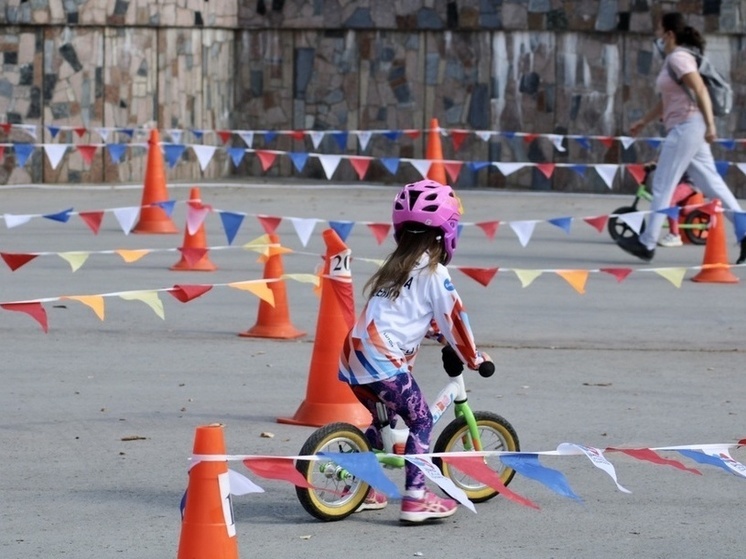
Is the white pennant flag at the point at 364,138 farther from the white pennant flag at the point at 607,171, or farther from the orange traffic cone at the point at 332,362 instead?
the orange traffic cone at the point at 332,362

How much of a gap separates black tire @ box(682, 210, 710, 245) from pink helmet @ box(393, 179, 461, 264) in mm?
8777

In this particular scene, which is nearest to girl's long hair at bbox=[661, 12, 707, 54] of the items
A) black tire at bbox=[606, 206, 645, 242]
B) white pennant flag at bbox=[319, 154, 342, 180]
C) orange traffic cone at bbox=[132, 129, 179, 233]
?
black tire at bbox=[606, 206, 645, 242]

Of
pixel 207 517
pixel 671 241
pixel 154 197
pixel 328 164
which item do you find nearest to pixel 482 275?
pixel 207 517

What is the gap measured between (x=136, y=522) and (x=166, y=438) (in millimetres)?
1450

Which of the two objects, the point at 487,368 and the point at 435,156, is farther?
the point at 435,156

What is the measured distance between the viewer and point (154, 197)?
1612cm

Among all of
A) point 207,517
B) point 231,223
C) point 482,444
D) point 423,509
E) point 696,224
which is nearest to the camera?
point 207,517

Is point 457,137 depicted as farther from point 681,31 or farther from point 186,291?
point 186,291

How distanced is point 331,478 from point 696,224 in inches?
363

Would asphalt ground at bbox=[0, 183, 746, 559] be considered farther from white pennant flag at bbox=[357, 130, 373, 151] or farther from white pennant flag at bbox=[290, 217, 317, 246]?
white pennant flag at bbox=[357, 130, 373, 151]

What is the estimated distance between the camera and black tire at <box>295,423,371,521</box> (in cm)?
613

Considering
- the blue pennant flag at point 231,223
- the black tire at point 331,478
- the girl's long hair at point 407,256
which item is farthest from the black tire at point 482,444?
the blue pennant flag at point 231,223

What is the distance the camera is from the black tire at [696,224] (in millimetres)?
14898

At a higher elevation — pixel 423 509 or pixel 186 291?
pixel 186 291
